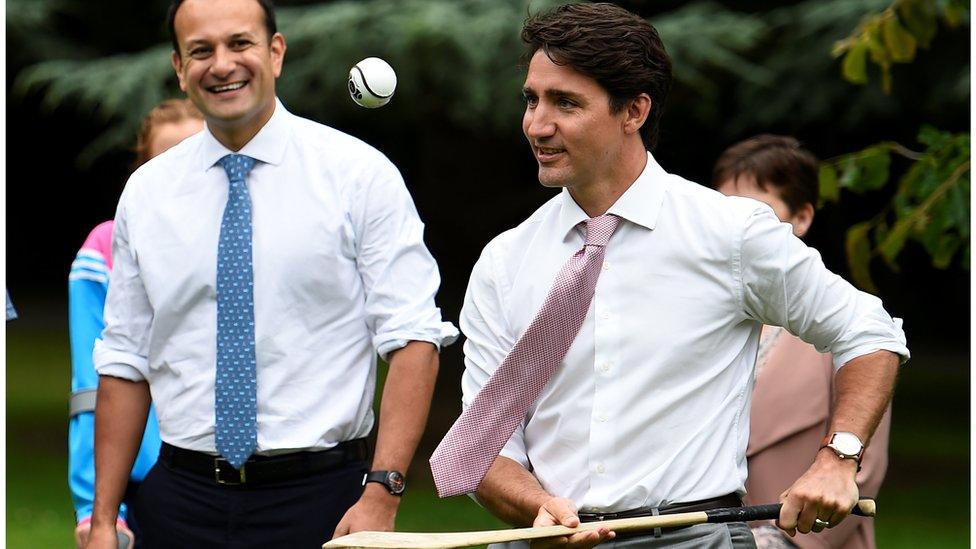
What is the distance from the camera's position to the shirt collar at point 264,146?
404 centimetres

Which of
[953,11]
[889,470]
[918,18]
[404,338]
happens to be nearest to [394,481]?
[404,338]

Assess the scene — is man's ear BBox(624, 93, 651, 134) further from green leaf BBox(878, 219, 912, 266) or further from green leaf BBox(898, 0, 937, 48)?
green leaf BBox(898, 0, 937, 48)

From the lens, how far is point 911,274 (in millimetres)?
19172

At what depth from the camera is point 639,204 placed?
3342 mm

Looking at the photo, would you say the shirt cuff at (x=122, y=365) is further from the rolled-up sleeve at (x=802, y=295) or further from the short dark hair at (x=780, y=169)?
the short dark hair at (x=780, y=169)

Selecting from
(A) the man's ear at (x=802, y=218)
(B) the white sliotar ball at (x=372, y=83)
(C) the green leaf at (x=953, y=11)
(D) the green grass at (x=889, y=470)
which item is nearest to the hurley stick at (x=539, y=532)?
(B) the white sliotar ball at (x=372, y=83)

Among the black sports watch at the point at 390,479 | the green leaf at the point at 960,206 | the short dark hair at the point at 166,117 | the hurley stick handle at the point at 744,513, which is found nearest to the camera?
the hurley stick handle at the point at 744,513

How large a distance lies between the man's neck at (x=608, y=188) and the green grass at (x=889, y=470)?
6.74 metres

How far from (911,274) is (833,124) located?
23.9ft

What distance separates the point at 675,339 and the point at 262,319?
1.13 meters

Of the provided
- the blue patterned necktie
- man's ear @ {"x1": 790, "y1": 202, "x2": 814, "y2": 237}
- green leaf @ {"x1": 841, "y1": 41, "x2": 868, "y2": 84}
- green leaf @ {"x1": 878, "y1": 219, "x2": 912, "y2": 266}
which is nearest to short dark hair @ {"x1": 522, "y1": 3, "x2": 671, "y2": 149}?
the blue patterned necktie

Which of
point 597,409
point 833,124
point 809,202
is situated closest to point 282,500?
point 597,409

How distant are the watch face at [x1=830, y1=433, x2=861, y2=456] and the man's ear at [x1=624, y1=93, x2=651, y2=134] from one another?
2.55ft

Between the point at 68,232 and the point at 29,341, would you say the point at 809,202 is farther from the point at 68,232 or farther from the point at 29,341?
the point at 68,232
